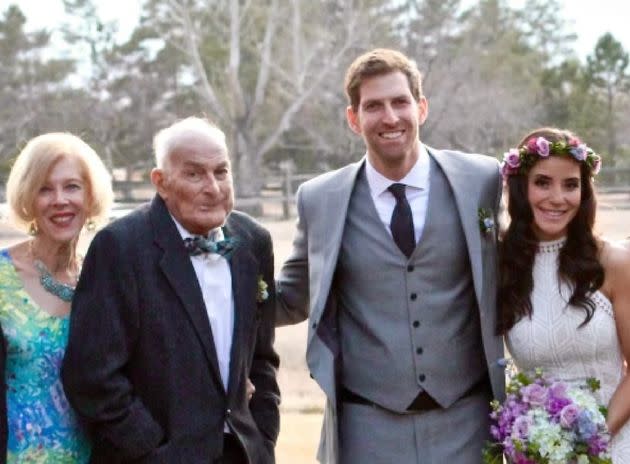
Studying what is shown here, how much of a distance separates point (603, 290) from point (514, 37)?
36.6m

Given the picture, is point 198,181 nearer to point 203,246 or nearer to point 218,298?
point 203,246

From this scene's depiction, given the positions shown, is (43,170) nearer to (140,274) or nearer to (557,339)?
(140,274)

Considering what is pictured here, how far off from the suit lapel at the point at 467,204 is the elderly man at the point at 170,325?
73 cm

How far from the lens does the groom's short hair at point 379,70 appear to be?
11.9 ft

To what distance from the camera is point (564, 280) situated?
A: 137 inches

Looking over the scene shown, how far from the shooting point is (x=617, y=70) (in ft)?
114

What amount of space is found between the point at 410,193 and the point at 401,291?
34 centimetres

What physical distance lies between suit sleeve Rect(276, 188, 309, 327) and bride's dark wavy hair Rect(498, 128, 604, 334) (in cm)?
70

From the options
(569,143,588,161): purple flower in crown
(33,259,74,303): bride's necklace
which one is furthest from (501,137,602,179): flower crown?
(33,259,74,303): bride's necklace

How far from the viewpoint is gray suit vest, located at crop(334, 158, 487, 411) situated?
3.53 metres

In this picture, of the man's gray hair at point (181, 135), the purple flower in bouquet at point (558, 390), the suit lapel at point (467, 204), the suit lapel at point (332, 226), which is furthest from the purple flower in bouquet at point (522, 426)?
the man's gray hair at point (181, 135)

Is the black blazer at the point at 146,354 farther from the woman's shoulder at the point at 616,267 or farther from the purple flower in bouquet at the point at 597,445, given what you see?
the woman's shoulder at the point at 616,267

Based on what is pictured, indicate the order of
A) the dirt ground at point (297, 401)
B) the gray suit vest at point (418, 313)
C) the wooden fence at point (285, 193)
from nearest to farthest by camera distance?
the gray suit vest at point (418, 313) < the dirt ground at point (297, 401) < the wooden fence at point (285, 193)

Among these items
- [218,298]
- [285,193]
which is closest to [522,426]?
[218,298]
